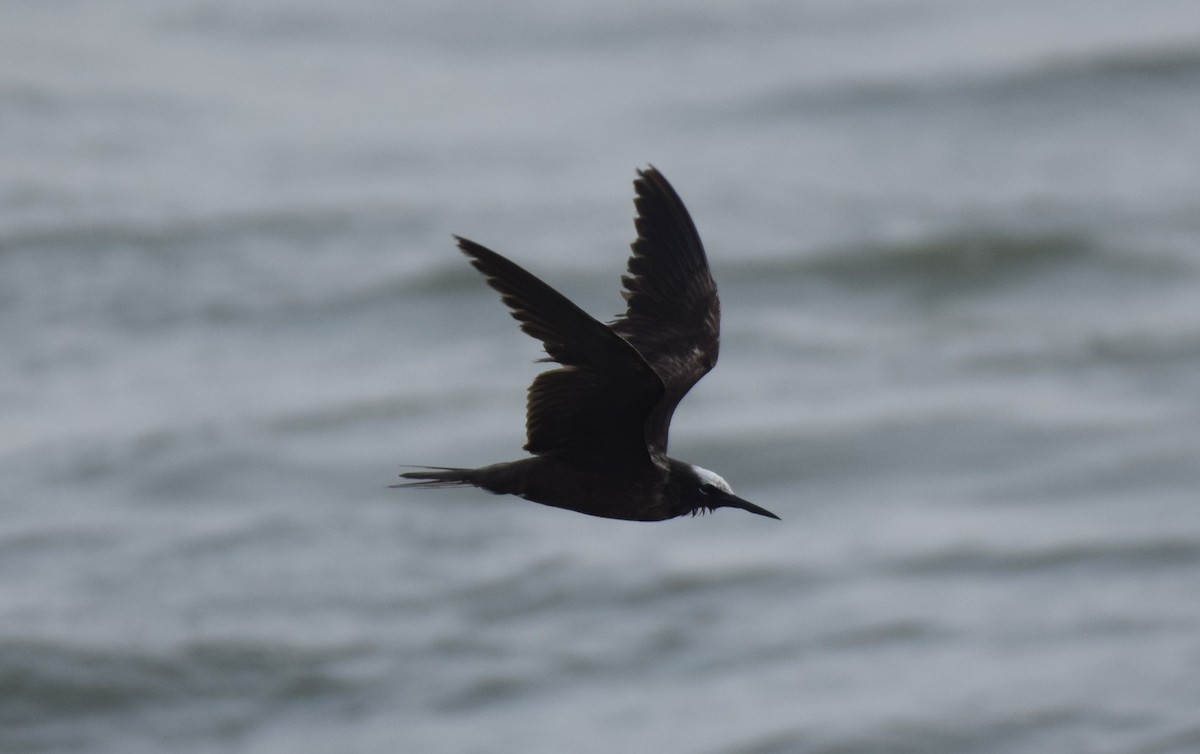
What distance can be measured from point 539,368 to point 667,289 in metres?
12.0

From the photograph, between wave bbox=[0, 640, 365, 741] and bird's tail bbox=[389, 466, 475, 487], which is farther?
wave bbox=[0, 640, 365, 741]

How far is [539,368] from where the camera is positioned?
67.9ft

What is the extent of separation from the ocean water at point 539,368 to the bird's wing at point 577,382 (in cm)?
1038

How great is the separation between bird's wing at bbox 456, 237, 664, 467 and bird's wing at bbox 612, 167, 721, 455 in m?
1.20

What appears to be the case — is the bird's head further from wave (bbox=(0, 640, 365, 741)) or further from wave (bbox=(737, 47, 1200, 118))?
wave (bbox=(737, 47, 1200, 118))

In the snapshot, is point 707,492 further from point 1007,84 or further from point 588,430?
point 1007,84

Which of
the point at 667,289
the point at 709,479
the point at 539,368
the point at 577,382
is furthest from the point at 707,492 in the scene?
the point at 539,368

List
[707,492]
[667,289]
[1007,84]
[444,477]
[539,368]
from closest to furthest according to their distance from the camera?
[444,477] → [707,492] → [667,289] → [539,368] → [1007,84]

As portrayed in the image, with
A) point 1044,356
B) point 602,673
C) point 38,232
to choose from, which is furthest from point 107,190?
point 1044,356

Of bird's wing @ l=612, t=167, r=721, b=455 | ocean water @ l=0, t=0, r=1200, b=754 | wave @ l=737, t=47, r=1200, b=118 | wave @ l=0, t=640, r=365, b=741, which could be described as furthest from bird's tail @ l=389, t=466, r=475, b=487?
wave @ l=737, t=47, r=1200, b=118

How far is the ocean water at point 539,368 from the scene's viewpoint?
18562mm

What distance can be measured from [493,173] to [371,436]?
212 inches

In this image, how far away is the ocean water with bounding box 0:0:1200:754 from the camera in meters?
18.6

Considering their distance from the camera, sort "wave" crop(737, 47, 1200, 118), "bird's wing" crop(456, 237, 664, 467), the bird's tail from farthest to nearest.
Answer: "wave" crop(737, 47, 1200, 118), the bird's tail, "bird's wing" crop(456, 237, 664, 467)
